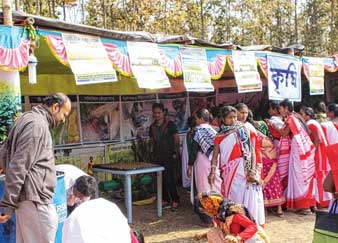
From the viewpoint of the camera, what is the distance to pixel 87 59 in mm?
4727

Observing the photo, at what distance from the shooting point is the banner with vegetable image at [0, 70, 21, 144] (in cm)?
418

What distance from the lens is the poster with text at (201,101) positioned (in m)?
9.18

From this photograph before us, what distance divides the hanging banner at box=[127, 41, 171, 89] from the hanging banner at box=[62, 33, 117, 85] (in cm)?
37

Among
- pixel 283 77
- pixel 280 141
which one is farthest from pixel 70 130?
pixel 283 77

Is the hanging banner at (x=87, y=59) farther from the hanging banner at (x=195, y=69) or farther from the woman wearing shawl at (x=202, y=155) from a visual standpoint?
the woman wearing shawl at (x=202, y=155)

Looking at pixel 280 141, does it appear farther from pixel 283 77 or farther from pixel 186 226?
pixel 186 226

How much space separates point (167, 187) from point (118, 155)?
42.7 inches

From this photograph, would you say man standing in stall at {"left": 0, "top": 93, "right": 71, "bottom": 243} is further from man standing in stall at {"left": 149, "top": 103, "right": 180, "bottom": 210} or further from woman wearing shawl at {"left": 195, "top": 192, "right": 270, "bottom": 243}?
man standing in stall at {"left": 149, "top": 103, "right": 180, "bottom": 210}

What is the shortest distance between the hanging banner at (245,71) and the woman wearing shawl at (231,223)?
3.06m

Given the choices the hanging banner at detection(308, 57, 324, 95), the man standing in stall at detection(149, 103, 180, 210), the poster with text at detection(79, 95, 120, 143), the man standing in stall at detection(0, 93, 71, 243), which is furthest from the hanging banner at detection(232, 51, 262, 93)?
the man standing in stall at detection(0, 93, 71, 243)

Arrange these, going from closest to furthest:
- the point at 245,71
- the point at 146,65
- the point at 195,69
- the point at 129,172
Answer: the point at 146,65, the point at 195,69, the point at 129,172, the point at 245,71

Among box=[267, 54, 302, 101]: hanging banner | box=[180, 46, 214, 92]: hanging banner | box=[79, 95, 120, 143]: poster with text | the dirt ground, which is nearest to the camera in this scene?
the dirt ground

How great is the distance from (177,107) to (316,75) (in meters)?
2.52

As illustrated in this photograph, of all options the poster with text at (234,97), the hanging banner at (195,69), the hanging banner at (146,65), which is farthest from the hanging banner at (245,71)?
the poster with text at (234,97)
